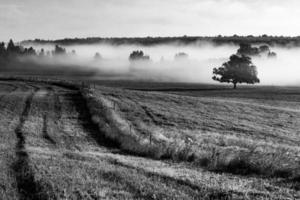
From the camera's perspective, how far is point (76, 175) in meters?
14.7

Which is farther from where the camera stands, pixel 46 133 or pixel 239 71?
pixel 239 71

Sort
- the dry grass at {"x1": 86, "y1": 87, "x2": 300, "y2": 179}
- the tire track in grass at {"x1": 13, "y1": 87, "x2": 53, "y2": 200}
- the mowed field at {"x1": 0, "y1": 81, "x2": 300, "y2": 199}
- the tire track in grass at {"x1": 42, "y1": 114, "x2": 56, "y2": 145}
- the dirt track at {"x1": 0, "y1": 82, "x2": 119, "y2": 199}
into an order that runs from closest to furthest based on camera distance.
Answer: the tire track in grass at {"x1": 13, "y1": 87, "x2": 53, "y2": 200} → the mowed field at {"x1": 0, "y1": 81, "x2": 300, "y2": 199} → the dirt track at {"x1": 0, "y1": 82, "x2": 119, "y2": 199} → the dry grass at {"x1": 86, "y1": 87, "x2": 300, "y2": 179} → the tire track in grass at {"x1": 42, "y1": 114, "x2": 56, "y2": 145}

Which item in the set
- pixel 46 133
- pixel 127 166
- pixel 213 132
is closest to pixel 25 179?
pixel 127 166

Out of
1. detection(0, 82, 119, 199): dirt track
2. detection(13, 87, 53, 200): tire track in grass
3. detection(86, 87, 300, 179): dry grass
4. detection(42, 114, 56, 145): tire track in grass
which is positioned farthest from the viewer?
detection(42, 114, 56, 145): tire track in grass

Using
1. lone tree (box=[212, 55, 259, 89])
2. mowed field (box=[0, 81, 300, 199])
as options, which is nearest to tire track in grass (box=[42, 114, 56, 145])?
mowed field (box=[0, 81, 300, 199])

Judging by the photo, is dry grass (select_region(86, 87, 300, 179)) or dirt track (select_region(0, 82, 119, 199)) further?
dry grass (select_region(86, 87, 300, 179))

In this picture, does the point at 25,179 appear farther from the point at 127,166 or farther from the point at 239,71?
the point at 239,71

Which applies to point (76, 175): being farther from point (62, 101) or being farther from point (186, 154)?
point (62, 101)

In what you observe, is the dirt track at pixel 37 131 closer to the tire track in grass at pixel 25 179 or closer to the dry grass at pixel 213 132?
the tire track in grass at pixel 25 179

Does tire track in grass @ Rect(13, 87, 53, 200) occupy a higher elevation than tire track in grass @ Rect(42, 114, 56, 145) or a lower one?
higher

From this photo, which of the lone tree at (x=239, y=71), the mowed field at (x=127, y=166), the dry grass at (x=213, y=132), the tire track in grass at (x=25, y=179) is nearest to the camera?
the tire track in grass at (x=25, y=179)

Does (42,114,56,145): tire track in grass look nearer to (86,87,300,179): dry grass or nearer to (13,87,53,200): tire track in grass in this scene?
(13,87,53,200): tire track in grass

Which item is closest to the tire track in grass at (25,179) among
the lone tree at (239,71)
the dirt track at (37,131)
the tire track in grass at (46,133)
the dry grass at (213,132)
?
the dirt track at (37,131)

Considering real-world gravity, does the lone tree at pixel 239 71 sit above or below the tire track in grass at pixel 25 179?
above
